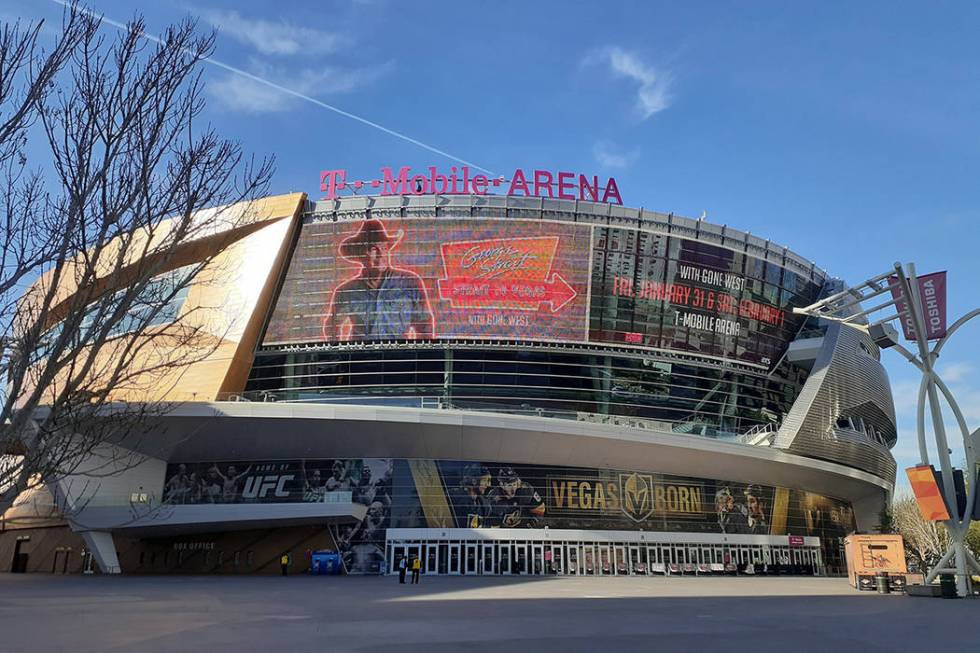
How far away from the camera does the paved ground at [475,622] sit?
1257 centimetres

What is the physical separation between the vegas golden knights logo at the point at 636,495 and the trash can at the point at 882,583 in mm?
19622

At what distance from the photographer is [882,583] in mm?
29766

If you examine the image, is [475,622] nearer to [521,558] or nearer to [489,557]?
[489,557]

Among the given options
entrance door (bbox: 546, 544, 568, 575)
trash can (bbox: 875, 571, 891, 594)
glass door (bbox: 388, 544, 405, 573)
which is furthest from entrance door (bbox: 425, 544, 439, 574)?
trash can (bbox: 875, 571, 891, 594)

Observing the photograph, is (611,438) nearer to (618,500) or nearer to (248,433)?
(618,500)

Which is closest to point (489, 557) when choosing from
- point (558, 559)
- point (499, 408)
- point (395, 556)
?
point (558, 559)

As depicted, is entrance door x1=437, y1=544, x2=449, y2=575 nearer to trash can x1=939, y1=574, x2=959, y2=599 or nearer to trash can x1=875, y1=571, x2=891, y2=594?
trash can x1=875, y1=571, x2=891, y2=594

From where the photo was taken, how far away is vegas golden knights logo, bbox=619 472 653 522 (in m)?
48.8

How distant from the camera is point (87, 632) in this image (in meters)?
14.0

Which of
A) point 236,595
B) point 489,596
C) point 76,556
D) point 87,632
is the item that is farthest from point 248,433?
point 87,632

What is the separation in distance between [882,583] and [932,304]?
11.5 m

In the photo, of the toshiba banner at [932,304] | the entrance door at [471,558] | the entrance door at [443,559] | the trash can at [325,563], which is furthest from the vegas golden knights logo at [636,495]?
the toshiba banner at [932,304]

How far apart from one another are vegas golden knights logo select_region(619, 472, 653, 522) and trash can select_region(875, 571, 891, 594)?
64.4 ft

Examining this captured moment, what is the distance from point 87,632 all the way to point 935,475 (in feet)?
95.1
